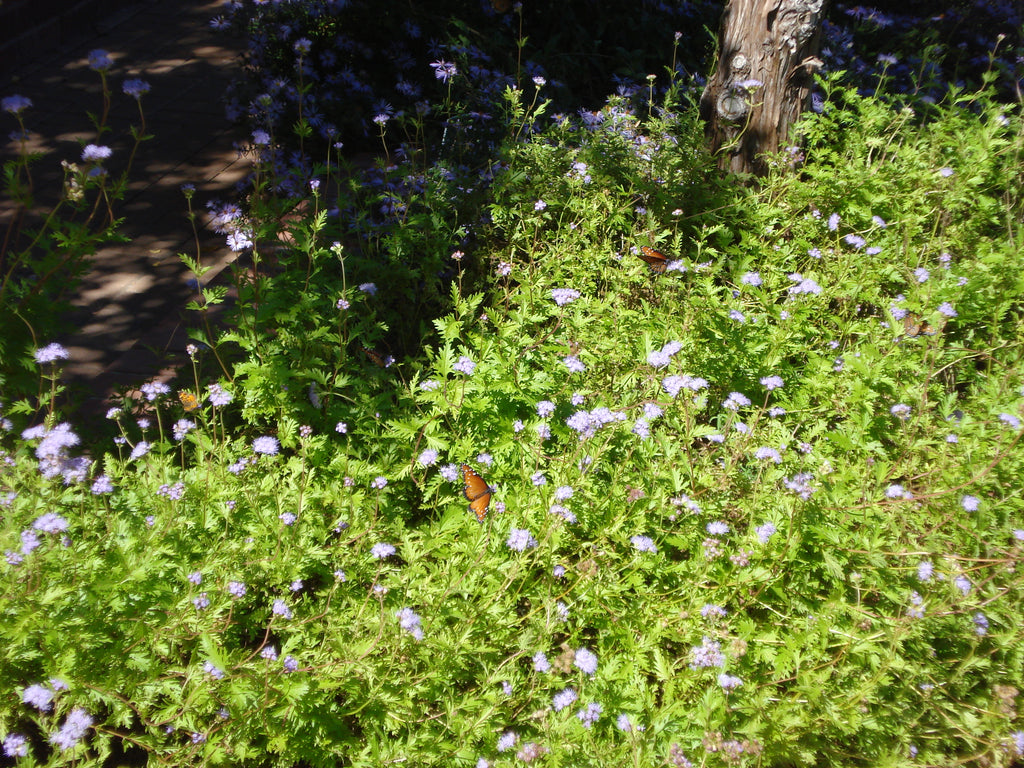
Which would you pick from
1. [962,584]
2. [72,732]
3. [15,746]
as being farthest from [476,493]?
[962,584]

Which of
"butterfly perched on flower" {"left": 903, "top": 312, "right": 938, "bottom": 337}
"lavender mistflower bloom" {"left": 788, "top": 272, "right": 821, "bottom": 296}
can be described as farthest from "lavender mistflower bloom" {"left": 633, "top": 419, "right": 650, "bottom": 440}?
"butterfly perched on flower" {"left": 903, "top": 312, "right": 938, "bottom": 337}

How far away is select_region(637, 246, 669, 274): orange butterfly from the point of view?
3.65 metres

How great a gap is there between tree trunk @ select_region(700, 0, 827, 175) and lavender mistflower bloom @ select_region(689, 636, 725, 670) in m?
3.24

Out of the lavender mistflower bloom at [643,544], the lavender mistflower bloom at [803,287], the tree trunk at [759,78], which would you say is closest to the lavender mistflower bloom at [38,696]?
the lavender mistflower bloom at [643,544]

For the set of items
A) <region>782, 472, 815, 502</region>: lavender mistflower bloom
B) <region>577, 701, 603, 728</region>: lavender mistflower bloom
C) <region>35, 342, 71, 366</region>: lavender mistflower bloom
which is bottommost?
<region>577, 701, 603, 728</region>: lavender mistflower bloom

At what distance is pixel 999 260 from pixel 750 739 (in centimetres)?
289

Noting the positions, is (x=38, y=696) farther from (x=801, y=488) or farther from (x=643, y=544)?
(x=801, y=488)

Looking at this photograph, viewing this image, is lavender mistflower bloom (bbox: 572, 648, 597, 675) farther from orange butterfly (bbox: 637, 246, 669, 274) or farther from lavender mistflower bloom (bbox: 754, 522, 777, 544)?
orange butterfly (bbox: 637, 246, 669, 274)

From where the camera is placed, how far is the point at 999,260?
359cm

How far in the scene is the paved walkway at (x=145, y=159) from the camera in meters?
3.82

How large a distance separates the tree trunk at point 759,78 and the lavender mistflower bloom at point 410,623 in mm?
3493

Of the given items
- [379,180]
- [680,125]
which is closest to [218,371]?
[379,180]

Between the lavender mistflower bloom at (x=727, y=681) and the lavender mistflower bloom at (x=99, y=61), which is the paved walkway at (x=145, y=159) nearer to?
the lavender mistflower bloom at (x=99, y=61)

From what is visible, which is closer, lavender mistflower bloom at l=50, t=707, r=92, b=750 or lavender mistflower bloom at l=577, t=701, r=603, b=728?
lavender mistflower bloom at l=50, t=707, r=92, b=750
